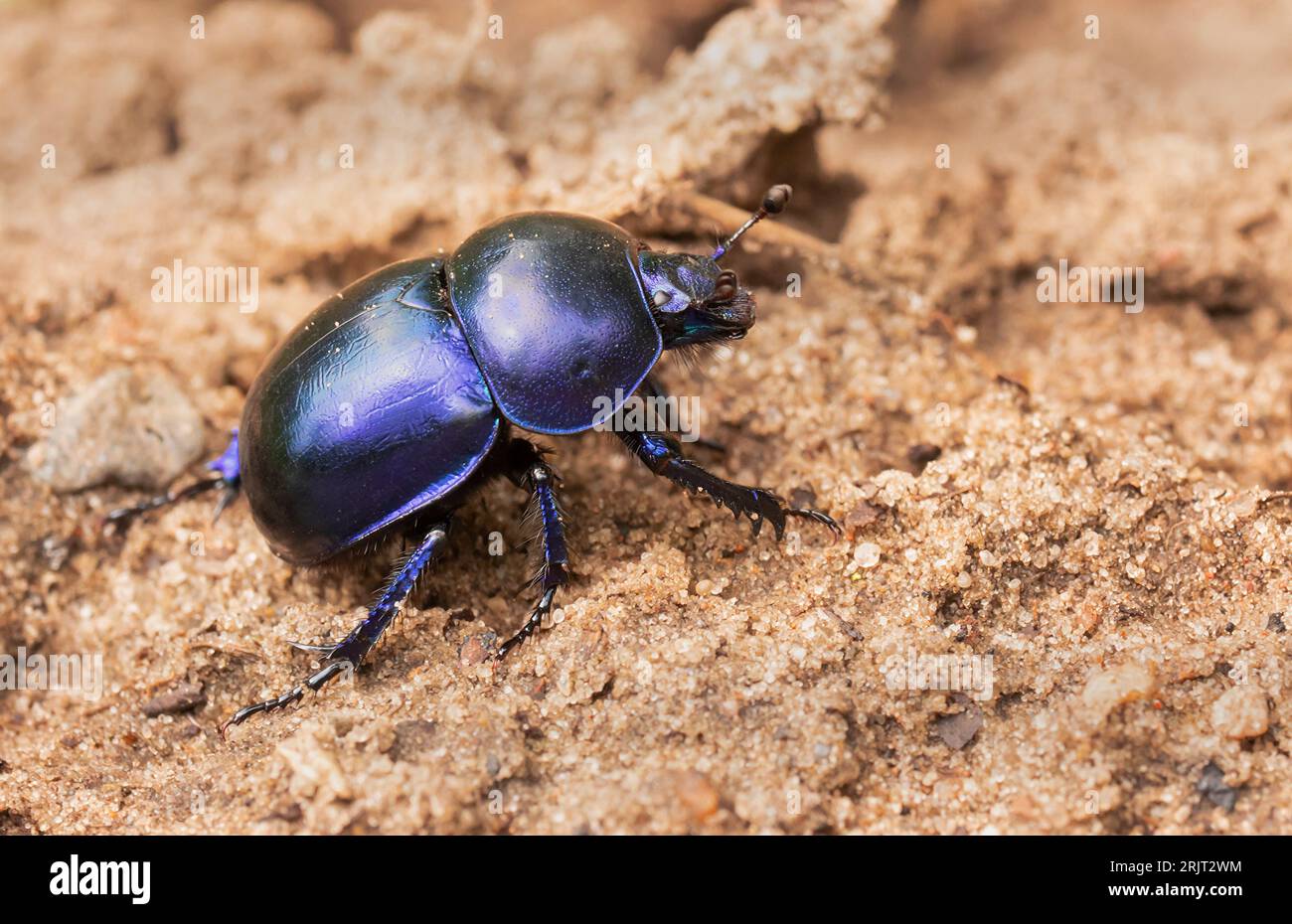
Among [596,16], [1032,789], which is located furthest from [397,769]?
[596,16]

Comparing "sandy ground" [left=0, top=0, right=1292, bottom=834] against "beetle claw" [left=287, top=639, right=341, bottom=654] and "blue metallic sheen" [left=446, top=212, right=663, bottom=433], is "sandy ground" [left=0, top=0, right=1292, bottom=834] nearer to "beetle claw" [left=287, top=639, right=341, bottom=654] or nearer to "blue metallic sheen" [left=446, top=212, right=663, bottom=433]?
"beetle claw" [left=287, top=639, right=341, bottom=654]

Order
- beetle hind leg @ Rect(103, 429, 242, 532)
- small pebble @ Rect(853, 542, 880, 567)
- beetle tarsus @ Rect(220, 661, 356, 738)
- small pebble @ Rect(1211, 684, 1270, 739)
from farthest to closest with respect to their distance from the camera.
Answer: beetle hind leg @ Rect(103, 429, 242, 532)
small pebble @ Rect(853, 542, 880, 567)
beetle tarsus @ Rect(220, 661, 356, 738)
small pebble @ Rect(1211, 684, 1270, 739)

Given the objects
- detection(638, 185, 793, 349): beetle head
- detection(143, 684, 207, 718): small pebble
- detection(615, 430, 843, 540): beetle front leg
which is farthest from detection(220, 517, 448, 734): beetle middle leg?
detection(638, 185, 793, 349): beetle head

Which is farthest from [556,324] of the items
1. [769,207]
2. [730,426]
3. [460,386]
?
[730,426]

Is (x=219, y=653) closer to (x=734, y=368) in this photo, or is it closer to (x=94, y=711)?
(x=94, y=711)

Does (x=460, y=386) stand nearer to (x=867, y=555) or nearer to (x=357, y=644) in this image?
(x=357, y=644)

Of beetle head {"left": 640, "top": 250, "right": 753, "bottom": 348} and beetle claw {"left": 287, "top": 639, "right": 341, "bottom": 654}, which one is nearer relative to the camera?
beetle claw {"left": 287, "top": 639, "right": 341, "bottom": 654}
